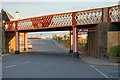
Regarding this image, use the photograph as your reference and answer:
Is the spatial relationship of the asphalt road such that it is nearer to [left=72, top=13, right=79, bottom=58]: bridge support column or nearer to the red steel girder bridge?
the red steel girder bridge

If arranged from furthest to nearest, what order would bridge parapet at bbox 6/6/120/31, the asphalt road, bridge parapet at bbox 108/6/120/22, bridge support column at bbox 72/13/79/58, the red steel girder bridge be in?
bridge support column at bbox 72/13/79/58, the red steel girder bridge, bridge parapet at bbox 6/6/120/31, bridge parapet at bbox 108/6/120/22, the asphalt road

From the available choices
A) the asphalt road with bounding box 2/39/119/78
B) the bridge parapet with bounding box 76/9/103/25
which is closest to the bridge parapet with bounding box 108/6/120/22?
the bridge parapet with bounding box 76/9/103/25

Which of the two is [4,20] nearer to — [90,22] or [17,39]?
[17,39]

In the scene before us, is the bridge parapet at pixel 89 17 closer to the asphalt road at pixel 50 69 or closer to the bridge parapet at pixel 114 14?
the bridge parapet at pixel 114 14

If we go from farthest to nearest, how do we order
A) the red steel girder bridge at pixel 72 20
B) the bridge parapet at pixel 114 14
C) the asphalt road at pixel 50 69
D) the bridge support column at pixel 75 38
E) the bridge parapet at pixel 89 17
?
the bridge support column at pixel 75 38, the bridge parapet at pixel 89 17, the red steel girder bridge at pixel 72 20, the bridge parapet at pixel 114 14, the asphalt road at pixel 50 69

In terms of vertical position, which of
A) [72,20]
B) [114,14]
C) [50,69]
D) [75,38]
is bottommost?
[50,69]

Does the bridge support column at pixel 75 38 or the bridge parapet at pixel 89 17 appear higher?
the bridge parapet at pixel 89 17

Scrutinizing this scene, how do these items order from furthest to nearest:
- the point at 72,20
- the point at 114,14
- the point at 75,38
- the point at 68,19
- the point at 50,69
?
the point at 68,19, the point at 72,20, the point at 75,38, the point at 114,14, the point at 50,69

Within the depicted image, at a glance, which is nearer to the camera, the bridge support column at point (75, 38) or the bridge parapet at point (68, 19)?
the bridge parapet at point (68, 19)

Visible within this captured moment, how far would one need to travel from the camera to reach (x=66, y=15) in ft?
145

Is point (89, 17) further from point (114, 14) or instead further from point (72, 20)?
point (114, 14)

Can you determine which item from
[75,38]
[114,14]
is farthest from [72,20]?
[114,14]

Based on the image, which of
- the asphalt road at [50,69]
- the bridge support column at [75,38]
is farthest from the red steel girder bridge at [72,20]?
the asphalt road at [50,69]

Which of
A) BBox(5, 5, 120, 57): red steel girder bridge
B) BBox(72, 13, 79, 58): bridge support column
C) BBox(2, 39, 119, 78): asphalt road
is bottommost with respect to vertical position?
BBox(2, 39, 119, 78): asphalt road
